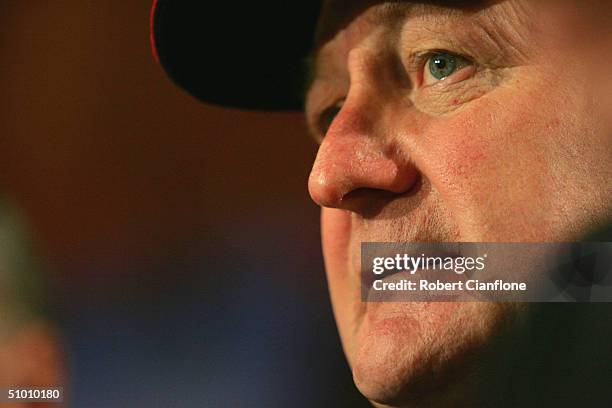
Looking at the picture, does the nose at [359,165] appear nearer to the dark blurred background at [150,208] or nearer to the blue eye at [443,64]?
the blue eye at [443,64]

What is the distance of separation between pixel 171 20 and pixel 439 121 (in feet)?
1.00

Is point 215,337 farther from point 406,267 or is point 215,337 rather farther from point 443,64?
point 443,64

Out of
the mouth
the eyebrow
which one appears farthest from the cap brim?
the mouth

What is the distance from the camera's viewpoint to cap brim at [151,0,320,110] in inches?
29.6

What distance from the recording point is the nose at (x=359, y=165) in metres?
0.59

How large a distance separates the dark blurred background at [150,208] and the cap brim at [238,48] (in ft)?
0.16

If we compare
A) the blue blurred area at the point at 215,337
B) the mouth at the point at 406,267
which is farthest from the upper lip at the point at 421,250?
the blue blurred area at the point at 215,337

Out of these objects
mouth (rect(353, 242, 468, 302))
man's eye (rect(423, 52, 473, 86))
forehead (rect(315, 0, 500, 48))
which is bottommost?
mouth (rect(353, 242, 468, 302))

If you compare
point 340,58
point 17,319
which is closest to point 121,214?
point 17,319

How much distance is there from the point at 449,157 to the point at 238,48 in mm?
324

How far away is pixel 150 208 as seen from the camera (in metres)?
0.85

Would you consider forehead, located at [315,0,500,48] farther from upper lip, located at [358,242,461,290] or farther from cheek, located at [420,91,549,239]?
upper lip, located at [358,242,461,290]

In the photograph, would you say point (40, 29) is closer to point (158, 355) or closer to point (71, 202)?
point (71, 202)

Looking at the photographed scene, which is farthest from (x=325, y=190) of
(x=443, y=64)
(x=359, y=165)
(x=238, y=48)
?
(x=238, y=48)
